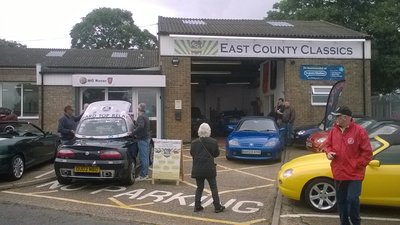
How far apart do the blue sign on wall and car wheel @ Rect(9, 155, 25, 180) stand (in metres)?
12.3

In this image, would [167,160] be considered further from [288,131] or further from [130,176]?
[288,131]

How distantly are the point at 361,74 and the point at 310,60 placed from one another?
93.6 inches

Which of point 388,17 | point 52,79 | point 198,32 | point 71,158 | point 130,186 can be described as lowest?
point 130,186

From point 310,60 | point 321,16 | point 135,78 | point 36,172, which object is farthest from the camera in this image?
point 321,16

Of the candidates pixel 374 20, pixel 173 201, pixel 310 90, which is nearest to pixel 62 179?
pixel 173 201

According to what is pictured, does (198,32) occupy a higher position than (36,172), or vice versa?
(198,32)

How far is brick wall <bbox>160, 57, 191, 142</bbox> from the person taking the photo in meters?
17.9

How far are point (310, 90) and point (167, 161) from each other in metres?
10.7

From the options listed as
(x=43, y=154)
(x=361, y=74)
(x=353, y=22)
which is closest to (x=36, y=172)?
(x=43, y=154)

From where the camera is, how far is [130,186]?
32.0 ft

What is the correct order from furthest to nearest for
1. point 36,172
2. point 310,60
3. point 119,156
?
point 310,60, point 36,172, point 119,156

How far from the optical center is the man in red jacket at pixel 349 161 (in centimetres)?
555

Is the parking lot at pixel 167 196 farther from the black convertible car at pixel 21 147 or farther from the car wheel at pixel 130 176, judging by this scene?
the black convertible car at pixel 21 147

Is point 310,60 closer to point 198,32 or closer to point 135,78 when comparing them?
point 198,32
